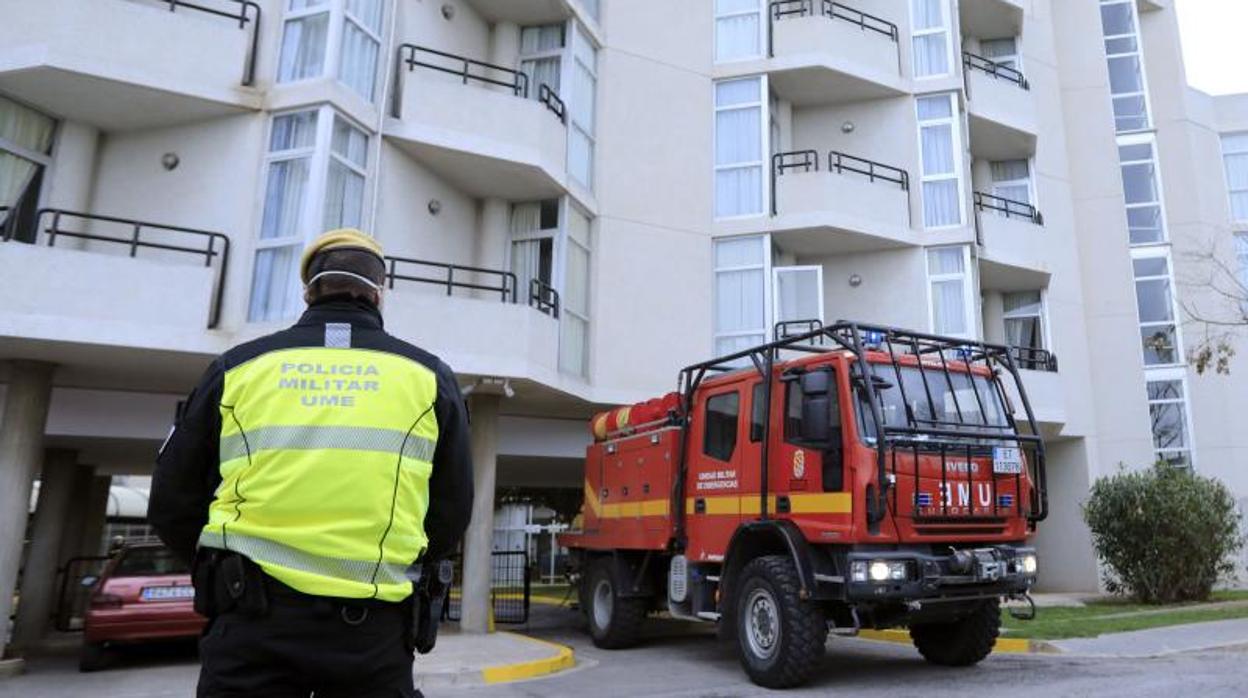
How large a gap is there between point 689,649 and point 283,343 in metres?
9.81

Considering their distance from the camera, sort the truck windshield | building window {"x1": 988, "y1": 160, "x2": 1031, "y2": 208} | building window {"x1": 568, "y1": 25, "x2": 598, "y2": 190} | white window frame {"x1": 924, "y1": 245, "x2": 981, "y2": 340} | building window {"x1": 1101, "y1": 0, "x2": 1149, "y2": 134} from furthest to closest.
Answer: building window {"x1": 1101, "y1": 0, "x2": 1149, "y2": 134}
building window {"x1": 988, "y1": 160, "x2": 1031, "y2": 208}
white window frame {"x1": 924, "y1": 245, "x2": 981, "y2": 340}
building window {"x1": 568, "y1": 25, "x2": 598, "y2": 190}
the truck windshield

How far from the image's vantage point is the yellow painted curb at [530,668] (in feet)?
30.7

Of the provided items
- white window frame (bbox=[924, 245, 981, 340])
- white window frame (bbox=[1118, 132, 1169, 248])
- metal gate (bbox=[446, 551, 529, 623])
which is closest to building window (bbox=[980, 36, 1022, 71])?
white window frame (bbox=[1118, 132, 1169, 248])

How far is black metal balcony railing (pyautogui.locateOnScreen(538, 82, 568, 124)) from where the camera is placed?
14.1 metres

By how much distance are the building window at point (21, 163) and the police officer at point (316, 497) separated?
412 inches

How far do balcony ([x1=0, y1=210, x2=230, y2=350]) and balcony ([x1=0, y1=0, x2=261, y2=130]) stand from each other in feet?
4.98

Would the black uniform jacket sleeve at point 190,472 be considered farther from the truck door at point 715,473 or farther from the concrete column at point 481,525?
the concrete column at point 481,525

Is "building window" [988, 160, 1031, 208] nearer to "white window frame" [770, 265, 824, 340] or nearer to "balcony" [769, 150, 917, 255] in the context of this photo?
"balcony" [769, 150, 917, 255]

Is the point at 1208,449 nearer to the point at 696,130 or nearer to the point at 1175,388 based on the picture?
the point at 1175,388

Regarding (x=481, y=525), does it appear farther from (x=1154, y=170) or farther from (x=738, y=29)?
(x=1154, y=170)

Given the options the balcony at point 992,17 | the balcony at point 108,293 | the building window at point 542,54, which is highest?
the balcony at point 992,17

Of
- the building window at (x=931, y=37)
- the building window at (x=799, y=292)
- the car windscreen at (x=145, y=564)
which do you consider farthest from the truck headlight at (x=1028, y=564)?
the building window at (x=931, y=37)

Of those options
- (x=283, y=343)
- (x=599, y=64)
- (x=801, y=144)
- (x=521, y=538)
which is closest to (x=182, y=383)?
(x=599, y=64)

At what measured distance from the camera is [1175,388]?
899 inches
